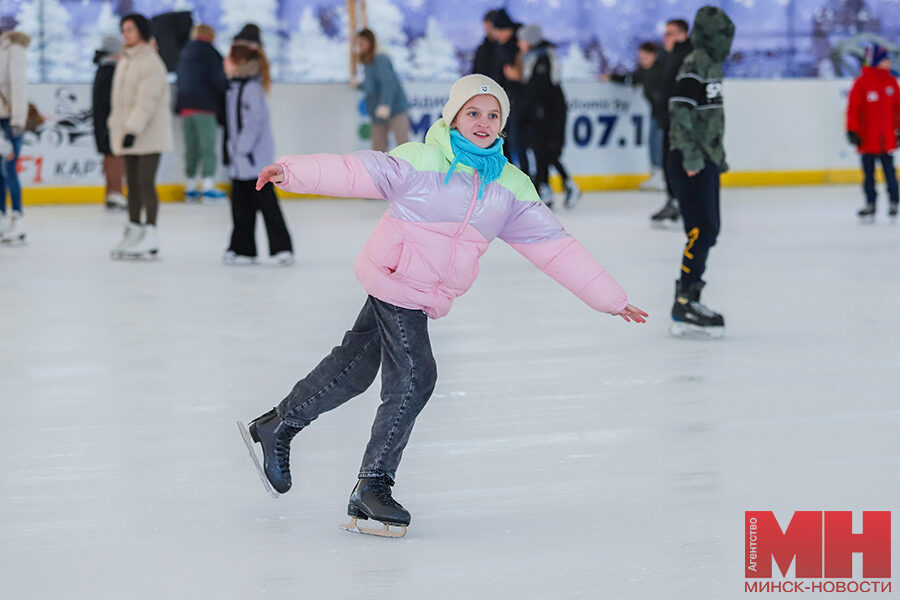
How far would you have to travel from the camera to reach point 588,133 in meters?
13.9

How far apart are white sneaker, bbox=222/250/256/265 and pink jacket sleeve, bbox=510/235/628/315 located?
5059 mm

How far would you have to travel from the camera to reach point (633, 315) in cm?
314

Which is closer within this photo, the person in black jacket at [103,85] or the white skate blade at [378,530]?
the white skate blade at [378,530]

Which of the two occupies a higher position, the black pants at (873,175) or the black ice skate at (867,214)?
the black pants at (873,175)

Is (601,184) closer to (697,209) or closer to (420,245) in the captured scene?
(697,209)

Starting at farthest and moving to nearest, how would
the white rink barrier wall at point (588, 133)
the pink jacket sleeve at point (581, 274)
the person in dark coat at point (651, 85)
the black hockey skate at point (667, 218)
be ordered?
the person in dark coat at point (651, 85)
the white rink barrier wall at point (588, 133)
the black hockey skate at point (667, 218)
the pink jacket sleeve at point (581, 274)

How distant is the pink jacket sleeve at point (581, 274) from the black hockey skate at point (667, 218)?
7161mm

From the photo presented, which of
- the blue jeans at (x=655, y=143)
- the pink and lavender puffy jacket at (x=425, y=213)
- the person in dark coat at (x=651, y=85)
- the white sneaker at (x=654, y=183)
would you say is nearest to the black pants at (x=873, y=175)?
the person in dark coat at (x=651, y=85)

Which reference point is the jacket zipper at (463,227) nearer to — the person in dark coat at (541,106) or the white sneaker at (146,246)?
the white sneaker at (146,246)

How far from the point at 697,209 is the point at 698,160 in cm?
20

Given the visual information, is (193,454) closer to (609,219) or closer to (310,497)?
(310,497)

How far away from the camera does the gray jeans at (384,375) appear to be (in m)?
3.05

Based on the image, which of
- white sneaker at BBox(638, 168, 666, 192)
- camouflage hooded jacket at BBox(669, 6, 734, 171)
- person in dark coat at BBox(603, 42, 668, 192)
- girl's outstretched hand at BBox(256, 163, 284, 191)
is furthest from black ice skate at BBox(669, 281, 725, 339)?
white sneaker at BBox(638, 168, 666, 192)

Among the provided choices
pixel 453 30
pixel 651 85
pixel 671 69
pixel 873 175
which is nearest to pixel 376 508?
pixel 671 69
